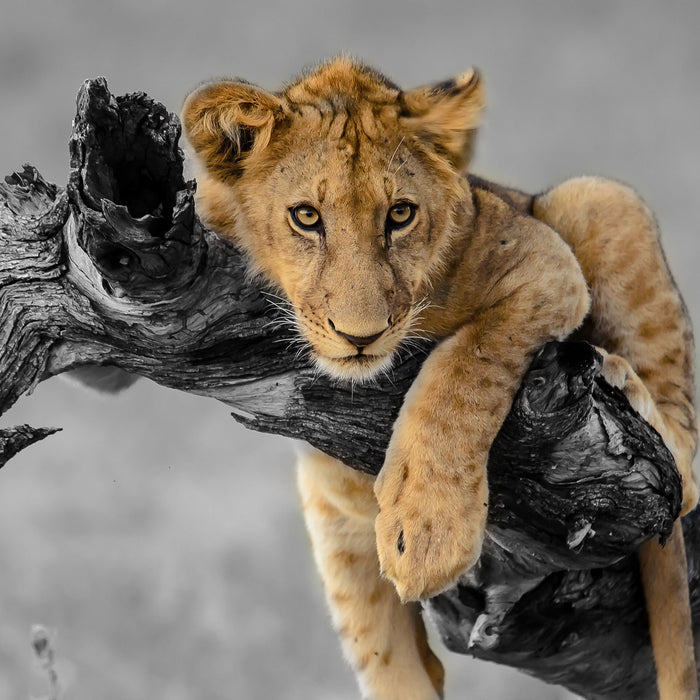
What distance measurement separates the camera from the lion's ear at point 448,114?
279 cm

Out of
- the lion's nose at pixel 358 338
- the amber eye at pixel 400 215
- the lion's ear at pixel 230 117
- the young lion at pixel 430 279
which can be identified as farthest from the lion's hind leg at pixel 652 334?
the lion's ear at pixel 230 117

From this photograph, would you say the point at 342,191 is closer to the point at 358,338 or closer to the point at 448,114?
the point at 358,338

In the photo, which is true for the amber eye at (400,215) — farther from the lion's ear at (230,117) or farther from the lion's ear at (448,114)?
the lion's ear at (230,117)

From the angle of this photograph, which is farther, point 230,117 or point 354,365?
point 230,117

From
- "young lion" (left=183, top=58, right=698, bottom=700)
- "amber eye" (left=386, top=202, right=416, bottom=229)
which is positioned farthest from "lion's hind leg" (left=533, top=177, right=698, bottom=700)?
"amber eye" (left=386, top=202, right=416, bottom=229)

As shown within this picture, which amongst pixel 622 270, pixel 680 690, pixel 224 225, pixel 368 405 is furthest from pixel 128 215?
pixel 680 690

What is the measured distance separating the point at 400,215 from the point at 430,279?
238 mm

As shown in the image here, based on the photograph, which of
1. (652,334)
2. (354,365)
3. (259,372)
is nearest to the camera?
(354,365)

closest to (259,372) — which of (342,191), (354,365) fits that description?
(354,365)

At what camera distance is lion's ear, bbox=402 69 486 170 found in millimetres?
2785

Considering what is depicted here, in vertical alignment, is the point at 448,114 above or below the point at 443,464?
above

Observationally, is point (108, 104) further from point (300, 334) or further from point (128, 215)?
point (300, 334)

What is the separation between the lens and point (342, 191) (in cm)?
248

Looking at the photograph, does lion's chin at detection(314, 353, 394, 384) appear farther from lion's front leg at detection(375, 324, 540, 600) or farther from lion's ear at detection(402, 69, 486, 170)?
lion's ear at detection(402, 69, 486, 170)
